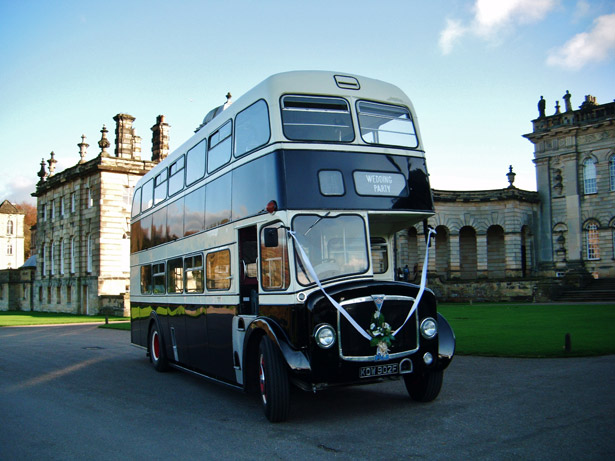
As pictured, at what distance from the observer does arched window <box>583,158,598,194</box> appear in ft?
154

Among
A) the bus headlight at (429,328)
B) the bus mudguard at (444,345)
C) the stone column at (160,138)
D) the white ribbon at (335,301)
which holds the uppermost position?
the stone column at (160,138)

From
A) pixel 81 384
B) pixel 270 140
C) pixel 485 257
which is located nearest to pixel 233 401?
pixel 81 384

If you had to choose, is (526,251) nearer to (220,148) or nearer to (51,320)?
(51,320)

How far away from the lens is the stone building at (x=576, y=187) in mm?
46000

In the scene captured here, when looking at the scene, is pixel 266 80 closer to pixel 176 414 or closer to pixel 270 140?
pixel 270 140

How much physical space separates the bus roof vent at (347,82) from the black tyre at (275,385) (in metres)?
3.93

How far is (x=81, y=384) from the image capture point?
11477 millimetres

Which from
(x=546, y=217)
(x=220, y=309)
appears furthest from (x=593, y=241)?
(x=220, y=309)

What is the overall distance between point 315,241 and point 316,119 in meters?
1.85

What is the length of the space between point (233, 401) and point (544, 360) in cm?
665

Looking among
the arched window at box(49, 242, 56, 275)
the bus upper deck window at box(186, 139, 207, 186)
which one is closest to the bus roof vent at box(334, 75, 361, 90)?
the bus upper deck window at box(186, 139, 207, 186)

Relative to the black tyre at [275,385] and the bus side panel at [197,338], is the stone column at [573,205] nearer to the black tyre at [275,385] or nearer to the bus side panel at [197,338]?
the bus side panel at [197,338]

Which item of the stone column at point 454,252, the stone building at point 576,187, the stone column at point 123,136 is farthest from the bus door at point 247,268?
the stone column at point 454,252

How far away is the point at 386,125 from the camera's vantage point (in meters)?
8.90
